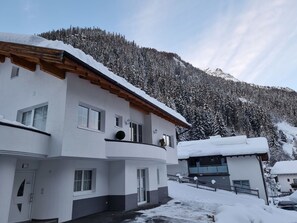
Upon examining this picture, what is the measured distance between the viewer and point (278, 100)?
387ft

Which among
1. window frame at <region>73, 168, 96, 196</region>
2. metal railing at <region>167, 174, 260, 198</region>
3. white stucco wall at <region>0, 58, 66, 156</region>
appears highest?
white stucco wall at <region>0, 58, 66, 156</region>

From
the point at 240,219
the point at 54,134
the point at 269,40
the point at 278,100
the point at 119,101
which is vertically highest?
the point at 278,100

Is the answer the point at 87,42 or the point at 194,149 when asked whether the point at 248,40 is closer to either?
the point at 194,149

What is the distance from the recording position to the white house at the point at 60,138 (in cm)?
776

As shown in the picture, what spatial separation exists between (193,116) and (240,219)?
4907 centimetres

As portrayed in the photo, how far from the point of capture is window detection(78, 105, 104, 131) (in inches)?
384

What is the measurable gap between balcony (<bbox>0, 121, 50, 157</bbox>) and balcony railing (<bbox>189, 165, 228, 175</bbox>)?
78.2 feet

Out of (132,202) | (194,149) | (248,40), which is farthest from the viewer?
(194,149)

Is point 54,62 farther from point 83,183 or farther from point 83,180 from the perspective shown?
point 83,183

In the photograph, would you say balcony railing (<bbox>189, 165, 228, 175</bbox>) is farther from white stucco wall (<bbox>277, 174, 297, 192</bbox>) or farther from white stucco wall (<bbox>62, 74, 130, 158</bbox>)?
white stucco wall (<bbox>277, 174, 297, 192</bbox>)

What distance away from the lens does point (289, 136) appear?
89312 mm

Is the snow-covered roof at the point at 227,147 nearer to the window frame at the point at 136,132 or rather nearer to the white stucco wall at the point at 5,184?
the window frame at the point at 136,132

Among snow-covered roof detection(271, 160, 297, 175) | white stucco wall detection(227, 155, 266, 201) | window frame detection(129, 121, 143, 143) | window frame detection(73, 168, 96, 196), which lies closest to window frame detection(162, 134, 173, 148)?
window frame detection(129, 121, 143, 143)

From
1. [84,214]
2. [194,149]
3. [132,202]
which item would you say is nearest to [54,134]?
[84,214]
